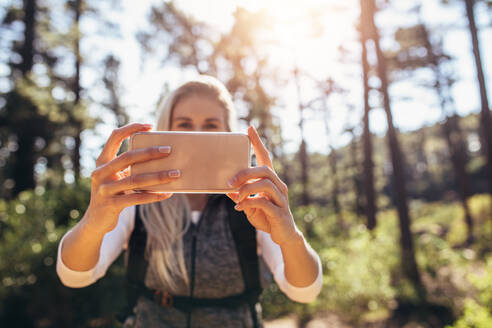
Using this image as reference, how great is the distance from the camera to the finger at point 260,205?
1.18m

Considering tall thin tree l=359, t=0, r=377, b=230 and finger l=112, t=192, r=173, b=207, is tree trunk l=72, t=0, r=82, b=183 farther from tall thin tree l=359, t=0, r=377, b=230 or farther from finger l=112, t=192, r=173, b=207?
finger l=112, t=192, r=173, b=207

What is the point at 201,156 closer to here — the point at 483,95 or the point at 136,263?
the point at 136,263

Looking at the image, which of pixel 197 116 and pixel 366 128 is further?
pixel 366 128

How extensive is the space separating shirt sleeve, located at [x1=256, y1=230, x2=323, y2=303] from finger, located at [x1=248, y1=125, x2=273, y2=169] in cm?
51

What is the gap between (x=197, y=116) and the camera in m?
1.70

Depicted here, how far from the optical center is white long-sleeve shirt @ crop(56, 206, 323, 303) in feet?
4.57

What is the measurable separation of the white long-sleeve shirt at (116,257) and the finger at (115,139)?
1.40 feet

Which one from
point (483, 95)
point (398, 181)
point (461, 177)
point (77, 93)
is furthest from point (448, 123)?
point (77, 93)

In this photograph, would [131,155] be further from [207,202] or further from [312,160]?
[312,160]

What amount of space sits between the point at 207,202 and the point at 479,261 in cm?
1171

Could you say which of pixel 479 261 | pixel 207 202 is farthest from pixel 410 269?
pixel 207 202

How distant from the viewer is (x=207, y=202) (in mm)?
1771

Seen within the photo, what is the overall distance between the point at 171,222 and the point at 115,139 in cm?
59

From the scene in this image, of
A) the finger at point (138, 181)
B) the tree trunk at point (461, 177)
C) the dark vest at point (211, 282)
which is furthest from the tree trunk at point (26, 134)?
the tree trunk at point (461, 177)
